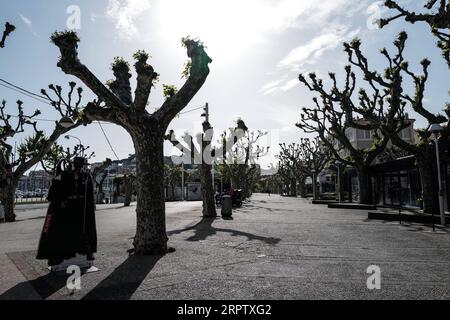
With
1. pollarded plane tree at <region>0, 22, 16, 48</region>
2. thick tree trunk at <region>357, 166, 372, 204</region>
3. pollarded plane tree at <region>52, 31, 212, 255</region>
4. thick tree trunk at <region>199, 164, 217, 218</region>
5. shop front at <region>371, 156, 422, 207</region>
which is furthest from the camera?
thick tree trunk at <region>357, 166, 372, 204</region>

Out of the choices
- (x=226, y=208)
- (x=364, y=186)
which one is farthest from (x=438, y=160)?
(x=364, y=186)

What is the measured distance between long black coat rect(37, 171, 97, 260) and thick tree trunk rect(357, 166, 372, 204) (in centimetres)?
2222

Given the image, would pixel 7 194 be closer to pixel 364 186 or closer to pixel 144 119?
pixel 144 119

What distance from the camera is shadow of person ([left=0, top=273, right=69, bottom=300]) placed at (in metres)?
4.48

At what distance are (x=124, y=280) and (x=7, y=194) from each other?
51.7ft

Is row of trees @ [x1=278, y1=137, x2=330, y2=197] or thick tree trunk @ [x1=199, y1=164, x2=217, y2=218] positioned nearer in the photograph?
thick tree trunk @ [x1=199, y1=164, x2=217, y2=218]

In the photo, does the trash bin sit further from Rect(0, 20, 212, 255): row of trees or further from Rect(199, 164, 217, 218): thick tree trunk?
Rect(0, 20, 212, 255): row of trees

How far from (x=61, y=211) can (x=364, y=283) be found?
5140 mm

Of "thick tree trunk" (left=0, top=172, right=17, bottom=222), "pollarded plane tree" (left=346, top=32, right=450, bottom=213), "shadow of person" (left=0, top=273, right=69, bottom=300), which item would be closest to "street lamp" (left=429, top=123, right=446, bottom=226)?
"pollarded plane tree" (left=346, top=32, right=450, bottom=213)

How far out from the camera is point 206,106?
64.8 feet

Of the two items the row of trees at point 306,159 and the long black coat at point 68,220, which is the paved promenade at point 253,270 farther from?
the row of trees at point 306,159

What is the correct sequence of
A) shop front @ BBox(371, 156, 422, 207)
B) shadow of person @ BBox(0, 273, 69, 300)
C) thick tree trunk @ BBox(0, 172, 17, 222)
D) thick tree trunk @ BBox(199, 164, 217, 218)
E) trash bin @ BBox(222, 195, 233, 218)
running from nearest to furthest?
shadow of person @ BBox(0, 273, 69, 300)
thick tree trunk @ BBox(199, 164, 217, 218)
trash bin @ BBox(222, 195, 233, 218)
thick tree trunk @ BBox(0, 172, 17, 222)
shop front @ BBox(371, 156, 422, 207)
